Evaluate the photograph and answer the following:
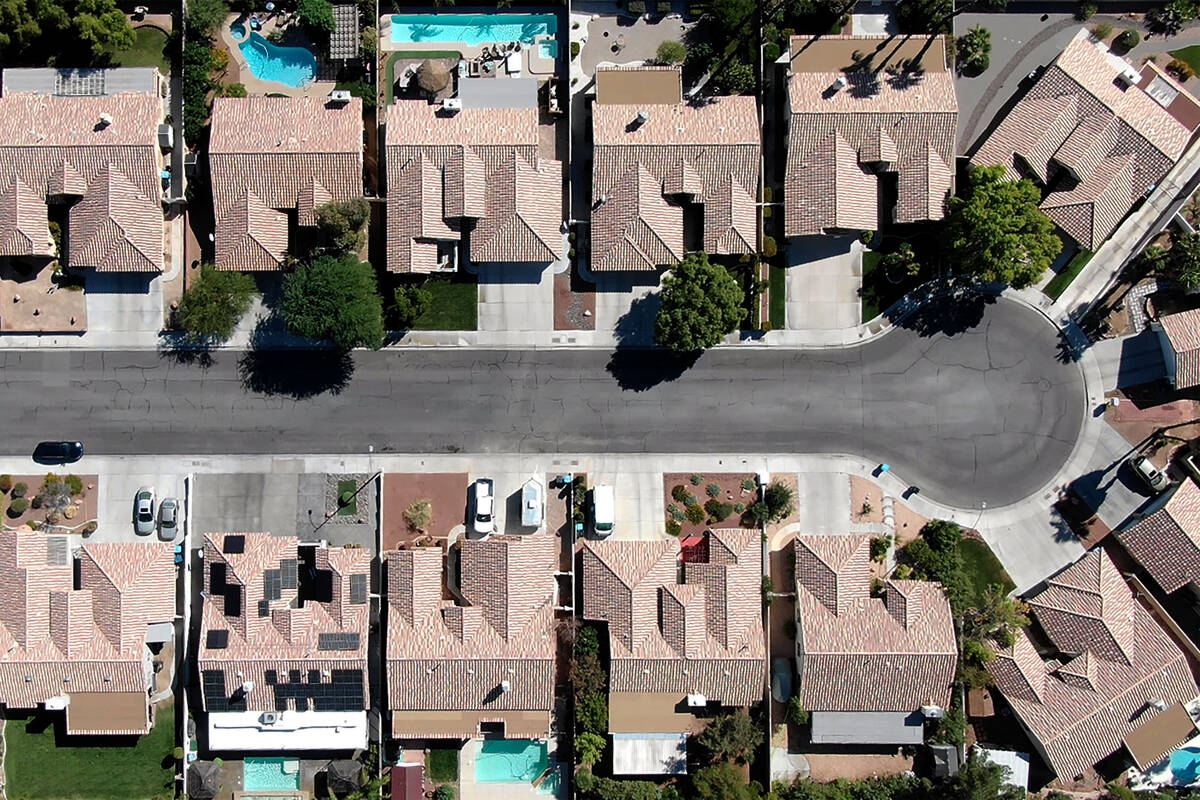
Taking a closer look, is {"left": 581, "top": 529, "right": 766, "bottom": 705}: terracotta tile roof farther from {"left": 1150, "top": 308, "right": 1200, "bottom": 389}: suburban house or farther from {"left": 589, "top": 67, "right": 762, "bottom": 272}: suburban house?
{"left": 1150, "top": 308, "right": 1200, "bottom": 389}: suburban house

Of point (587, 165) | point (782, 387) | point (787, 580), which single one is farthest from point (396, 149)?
point (787, 580)

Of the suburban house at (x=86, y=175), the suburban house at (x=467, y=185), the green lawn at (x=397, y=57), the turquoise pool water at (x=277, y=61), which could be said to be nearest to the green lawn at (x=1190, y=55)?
the suburban house at (x=467, y=185)

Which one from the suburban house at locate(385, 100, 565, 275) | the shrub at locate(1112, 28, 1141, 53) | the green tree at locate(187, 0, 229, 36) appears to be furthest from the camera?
the shrub at locate(1112, 28, 1141, 53)

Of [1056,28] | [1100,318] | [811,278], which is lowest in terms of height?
[1100,318]

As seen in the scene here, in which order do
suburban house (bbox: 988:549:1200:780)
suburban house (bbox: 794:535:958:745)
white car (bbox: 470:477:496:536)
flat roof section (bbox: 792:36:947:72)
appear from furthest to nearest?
flat roof section (bbox: 792:36:947:72)
white car (bbox: 470:477:496:536)
suburban house (bbox: 988:549:1200:780)
suburban house (bbox: 794:535:958:745)

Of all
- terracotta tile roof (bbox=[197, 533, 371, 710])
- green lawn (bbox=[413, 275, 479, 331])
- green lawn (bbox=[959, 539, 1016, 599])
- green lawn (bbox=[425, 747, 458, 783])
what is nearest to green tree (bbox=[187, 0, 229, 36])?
green lawn (bbox=[413, 275, 479, 331])

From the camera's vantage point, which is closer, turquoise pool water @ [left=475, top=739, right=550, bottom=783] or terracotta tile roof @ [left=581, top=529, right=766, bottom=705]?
terracotta tile roof @ [left=581, top=529, right=766, bottom=705]

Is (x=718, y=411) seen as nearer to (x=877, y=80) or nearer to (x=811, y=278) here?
(x=811, y=278)
